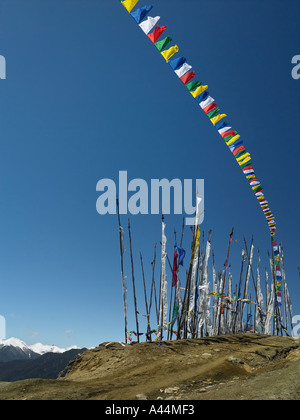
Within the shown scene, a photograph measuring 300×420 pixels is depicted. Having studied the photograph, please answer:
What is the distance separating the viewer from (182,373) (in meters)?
9.18

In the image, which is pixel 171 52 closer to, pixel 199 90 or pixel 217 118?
pixel 199 90

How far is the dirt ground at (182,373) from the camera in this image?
6602mm

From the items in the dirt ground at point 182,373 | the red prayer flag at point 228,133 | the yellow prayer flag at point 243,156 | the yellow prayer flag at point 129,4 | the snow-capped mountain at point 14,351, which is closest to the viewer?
the dirt ground at point 182,373

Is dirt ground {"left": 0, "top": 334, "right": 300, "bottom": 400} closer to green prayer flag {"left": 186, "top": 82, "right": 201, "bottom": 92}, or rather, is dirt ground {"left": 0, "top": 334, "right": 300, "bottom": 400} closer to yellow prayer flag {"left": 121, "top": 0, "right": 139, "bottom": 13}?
green prayer flag {"left": 186, "top": 82, "right": 201, "bottom": 92}

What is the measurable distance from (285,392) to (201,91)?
1061 centimetres

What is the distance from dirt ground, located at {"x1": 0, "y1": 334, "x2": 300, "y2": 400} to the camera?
6.60m

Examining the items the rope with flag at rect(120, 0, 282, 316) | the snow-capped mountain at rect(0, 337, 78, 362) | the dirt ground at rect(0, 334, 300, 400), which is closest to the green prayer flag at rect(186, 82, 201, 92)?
the rope with flag at rect(120, 0, 282, 316)

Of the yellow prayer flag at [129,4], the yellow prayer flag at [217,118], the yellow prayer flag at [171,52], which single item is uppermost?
the yellow prayer flag at [129,4]

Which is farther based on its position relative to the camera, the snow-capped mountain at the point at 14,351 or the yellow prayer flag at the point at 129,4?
the snow-capped mountain at the point at 14,351

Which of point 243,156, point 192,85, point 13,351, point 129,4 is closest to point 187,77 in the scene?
point 192,85

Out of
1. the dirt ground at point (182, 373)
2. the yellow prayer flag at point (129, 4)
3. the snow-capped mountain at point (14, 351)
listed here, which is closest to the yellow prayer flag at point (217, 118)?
the yellow prayer flag at point (129, 4)

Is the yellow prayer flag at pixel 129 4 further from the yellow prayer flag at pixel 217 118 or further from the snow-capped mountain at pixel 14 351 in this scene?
the snow-capped mountain at pixel 14 351
